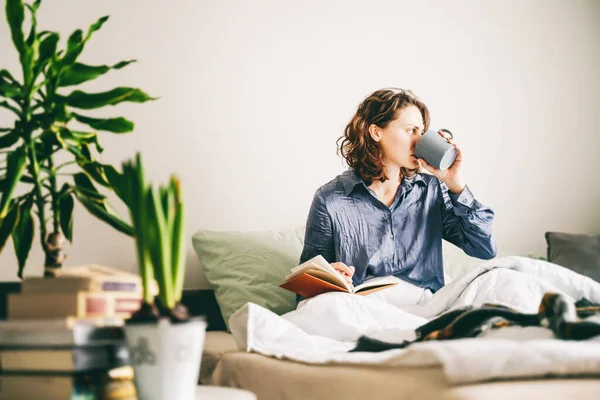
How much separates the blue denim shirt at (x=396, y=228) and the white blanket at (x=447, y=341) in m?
0.15

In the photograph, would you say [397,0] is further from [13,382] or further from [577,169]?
[13,382]

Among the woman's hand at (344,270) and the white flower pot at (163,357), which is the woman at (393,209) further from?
the white flower pot at (163,357)

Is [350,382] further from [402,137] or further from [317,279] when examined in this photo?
[402,137]

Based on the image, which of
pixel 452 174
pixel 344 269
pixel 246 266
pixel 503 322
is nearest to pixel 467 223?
pixel 452 174

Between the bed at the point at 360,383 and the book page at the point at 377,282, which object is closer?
the bed at the point at 360,383

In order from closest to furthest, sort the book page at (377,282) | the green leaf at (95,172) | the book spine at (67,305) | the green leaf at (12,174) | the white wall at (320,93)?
the book spine at (67,305) < the green leaf at (12,174) < the green leaf at (95,172) < the book page at (377,282) < the white wall at (320,93)

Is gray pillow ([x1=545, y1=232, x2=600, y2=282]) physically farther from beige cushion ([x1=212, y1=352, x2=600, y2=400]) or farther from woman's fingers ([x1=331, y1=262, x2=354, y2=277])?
beige cushion ([x1=212, y1=352, x2=600, y2=400])

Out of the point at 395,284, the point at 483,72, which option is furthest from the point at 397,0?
the point at 395,284

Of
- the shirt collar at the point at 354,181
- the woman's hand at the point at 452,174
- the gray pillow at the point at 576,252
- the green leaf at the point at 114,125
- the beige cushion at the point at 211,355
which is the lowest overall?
the beige cushion at the point at 211,355

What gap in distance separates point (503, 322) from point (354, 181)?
1.04m

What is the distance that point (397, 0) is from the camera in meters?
2.87

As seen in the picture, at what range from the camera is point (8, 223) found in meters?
1.61

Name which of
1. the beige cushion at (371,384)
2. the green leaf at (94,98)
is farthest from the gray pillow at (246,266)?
the green leaf at (94,98)

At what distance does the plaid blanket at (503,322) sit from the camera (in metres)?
1.16
